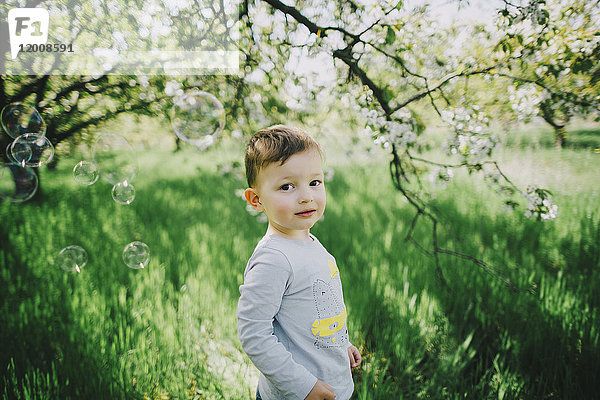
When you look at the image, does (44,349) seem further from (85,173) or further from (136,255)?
(85,173)

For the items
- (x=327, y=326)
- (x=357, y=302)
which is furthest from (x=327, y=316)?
(x=357, y=302)

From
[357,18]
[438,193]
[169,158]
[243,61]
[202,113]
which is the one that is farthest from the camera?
[169,158]

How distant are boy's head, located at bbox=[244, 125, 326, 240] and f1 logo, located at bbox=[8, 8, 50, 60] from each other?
2995 mm

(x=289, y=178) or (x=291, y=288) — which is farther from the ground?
(x=289, y=178)

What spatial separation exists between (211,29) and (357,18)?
122 cm

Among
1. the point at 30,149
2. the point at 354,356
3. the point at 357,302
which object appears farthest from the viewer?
the point at 357,302

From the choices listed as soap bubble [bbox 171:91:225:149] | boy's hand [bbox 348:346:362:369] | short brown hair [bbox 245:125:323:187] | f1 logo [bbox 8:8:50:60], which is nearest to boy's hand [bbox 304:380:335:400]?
boy's hand [bbox 348:346:362:369]

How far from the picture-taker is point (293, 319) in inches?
50.8

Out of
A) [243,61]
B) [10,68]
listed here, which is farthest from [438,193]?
[10,68]

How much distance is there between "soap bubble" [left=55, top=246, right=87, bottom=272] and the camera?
279cm

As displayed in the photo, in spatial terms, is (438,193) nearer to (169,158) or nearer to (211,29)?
(211,29)

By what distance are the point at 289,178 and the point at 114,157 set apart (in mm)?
2251

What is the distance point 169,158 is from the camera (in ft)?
33.7

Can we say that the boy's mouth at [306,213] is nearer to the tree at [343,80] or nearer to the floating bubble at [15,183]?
the tree at [343,80]
